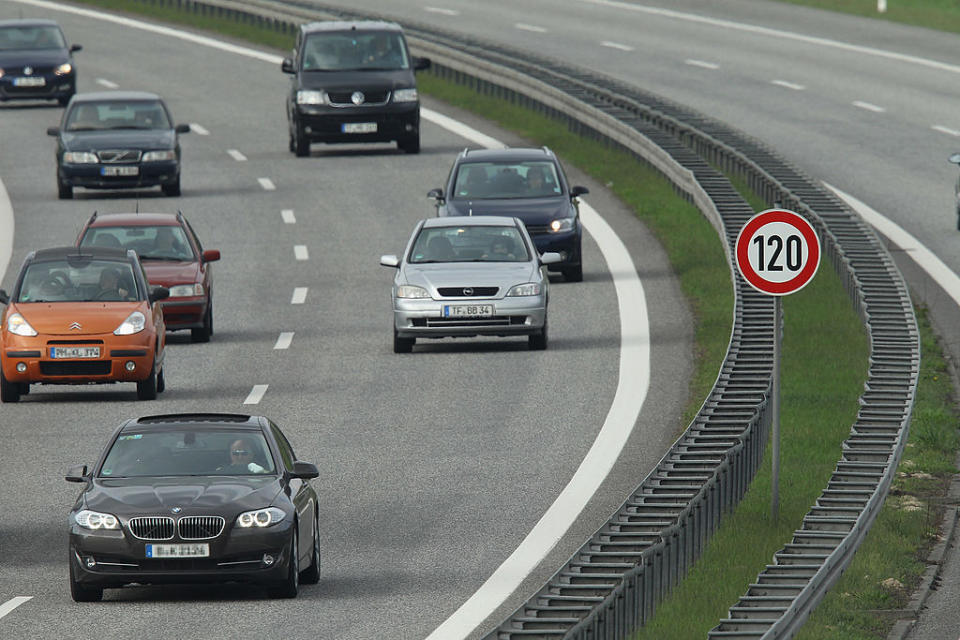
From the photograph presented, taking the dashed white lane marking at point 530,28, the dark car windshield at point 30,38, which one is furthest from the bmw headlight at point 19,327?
the dashed white lane marking at point 530,28

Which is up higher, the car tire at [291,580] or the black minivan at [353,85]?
the car tire at [291,580]

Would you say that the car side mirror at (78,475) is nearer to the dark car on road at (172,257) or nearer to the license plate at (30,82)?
the dark car on road at (172,257)

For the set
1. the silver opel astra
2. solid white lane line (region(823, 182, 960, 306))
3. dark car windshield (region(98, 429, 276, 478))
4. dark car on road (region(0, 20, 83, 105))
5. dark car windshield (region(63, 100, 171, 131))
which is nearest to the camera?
dark car windshield (region(98, 429, 276, 478))

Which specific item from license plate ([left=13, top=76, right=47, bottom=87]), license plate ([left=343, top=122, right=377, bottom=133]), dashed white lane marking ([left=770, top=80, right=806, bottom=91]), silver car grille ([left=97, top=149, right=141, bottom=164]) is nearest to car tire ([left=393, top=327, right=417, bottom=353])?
silver car grille ([left=97, top=149, right=141, bottom=164])

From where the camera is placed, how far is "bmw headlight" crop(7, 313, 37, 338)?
23531 millimetres

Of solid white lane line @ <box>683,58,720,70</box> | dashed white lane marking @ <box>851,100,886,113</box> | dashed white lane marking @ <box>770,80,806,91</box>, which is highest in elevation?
dashed white lane marking @ <box>851,100,886,113</box>

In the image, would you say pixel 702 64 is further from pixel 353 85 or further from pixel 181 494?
pixel 181 494

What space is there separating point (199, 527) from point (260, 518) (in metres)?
0.38

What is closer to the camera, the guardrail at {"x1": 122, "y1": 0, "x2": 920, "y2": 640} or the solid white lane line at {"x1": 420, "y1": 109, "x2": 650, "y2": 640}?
the guardrail at {"x1": 122, "y1": 0, "x2": 920, "y2": 640}

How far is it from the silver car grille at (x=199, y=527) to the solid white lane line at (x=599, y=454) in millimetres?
1569

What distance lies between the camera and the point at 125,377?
77.4 feet

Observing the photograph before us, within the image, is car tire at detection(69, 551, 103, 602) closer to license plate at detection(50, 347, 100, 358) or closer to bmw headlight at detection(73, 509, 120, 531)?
bmw headlight at detection(73, 509, 120, 531)

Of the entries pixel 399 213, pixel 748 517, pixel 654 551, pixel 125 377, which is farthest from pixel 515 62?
pixel 654 551

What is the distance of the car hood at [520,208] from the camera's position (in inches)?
1212
